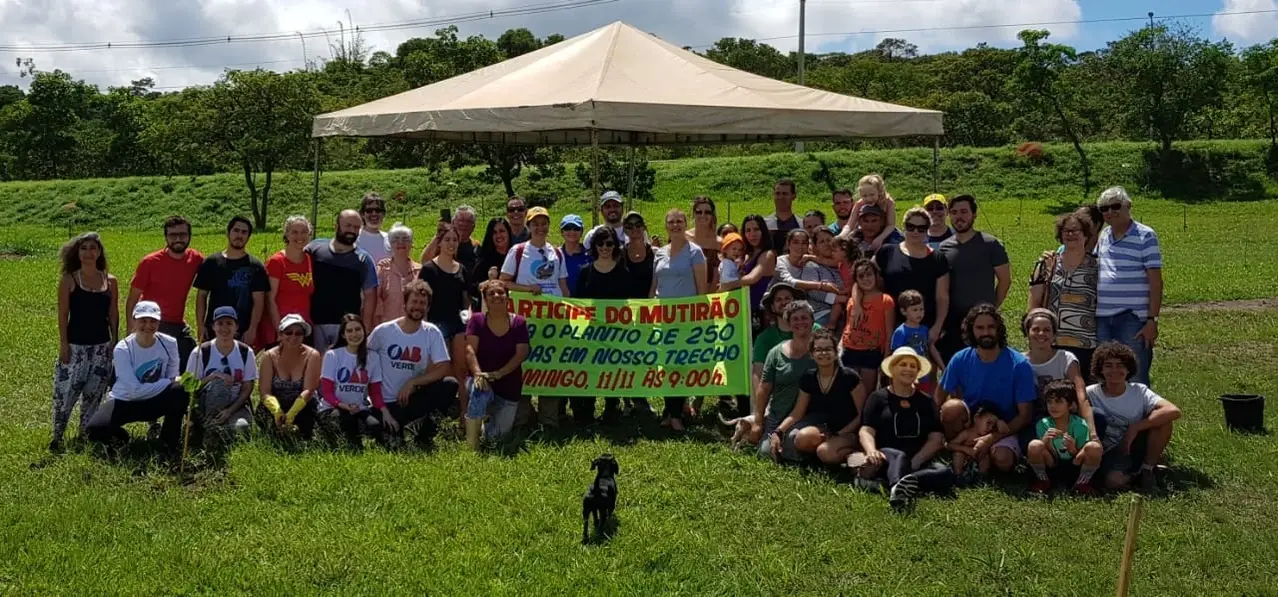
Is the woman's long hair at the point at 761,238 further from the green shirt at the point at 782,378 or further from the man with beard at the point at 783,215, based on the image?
the green shirt at the point at 782,378

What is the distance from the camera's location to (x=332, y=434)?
281 inches

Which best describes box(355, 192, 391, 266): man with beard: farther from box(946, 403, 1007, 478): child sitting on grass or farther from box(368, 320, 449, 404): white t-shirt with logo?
box(946, 403, 1007, 478): child sitting on grass

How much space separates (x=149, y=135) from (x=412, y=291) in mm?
31808

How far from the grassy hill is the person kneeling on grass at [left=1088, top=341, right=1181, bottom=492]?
27.7 metres

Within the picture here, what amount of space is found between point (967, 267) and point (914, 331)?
0.73 metres

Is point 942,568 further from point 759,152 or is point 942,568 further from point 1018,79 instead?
point 759,152

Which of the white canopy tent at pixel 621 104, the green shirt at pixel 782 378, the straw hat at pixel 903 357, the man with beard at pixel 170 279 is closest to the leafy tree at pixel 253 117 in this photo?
the white canopy tent at pixel 621 104

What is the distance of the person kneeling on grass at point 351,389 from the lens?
280 inches

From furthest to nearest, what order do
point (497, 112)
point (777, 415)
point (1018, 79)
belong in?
point (1018, 79) → point (497, 112) → point (777, 415)

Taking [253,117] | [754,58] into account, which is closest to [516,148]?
[253,117]

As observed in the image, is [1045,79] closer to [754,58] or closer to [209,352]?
[754,58]

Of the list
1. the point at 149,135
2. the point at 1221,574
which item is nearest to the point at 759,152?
the point at 149,135

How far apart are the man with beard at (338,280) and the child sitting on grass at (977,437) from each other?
4.21m

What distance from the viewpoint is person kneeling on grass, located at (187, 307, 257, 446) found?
7.16 m
